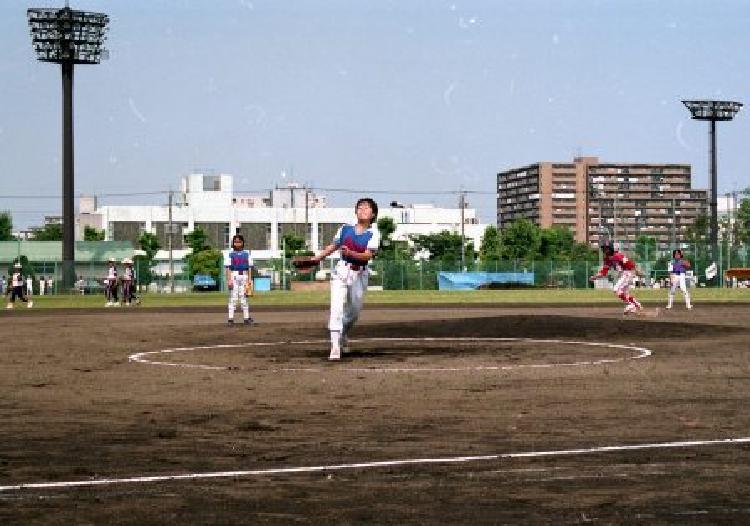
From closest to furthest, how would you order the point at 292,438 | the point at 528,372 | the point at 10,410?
1. the point at 292,438
2. the point at 10,410
3. the point at 528,372

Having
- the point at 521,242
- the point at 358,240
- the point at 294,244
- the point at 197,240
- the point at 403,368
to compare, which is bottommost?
the point at 403,368

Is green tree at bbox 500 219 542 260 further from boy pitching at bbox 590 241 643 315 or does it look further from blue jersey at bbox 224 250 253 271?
blue jersey at bbox 224 250 253 271

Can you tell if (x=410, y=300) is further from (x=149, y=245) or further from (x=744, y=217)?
(x=744, y=217)

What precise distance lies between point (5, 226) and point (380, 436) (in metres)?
183

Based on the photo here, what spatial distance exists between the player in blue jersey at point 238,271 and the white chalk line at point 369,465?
22.5 m

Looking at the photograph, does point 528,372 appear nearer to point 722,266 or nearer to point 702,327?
point 702,327

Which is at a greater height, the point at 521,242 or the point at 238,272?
the point at 521,242

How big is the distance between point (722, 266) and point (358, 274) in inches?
3844

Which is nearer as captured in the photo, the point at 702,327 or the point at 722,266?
the point at 702,327

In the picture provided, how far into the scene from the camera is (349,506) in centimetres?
745

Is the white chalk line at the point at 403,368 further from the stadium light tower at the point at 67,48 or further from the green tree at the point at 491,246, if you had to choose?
the green tree at the point at 491,246

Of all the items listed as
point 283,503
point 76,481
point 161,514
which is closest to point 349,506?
point 283,503

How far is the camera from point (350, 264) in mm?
19891

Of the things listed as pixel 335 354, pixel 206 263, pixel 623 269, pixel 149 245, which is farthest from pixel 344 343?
pixel 149 245
